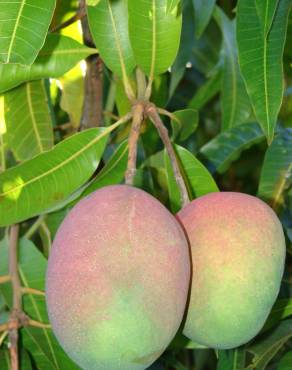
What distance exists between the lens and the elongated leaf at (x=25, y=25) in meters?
1.06

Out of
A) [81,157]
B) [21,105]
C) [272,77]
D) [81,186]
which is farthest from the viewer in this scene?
[21,105]

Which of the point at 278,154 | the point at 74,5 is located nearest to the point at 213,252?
the point at 278,154

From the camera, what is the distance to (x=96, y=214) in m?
1.01

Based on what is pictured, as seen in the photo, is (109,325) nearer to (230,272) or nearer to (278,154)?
(230,272)

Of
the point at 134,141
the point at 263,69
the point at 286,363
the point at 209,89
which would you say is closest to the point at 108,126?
the point at 134,141

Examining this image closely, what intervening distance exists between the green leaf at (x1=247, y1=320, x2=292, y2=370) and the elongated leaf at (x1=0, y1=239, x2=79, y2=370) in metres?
0.36

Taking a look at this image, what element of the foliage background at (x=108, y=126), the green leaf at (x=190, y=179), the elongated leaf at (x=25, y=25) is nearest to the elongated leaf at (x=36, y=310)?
the foliage background at (x=108, y=126)

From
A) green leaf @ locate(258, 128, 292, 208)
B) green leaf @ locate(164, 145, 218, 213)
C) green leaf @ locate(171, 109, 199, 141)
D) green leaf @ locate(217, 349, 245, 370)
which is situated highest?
green leaf @ locate(171, 109, 199, 141)

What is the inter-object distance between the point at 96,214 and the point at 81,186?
39 centimetres

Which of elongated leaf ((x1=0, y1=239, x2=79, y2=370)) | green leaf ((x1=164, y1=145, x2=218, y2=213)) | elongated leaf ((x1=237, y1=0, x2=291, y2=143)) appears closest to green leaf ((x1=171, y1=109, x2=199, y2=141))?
green leaf ((x1=164, y1=145, x2=218, y2=213))

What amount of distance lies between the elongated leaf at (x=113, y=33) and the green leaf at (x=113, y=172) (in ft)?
0.46

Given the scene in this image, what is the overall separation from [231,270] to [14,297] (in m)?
0.57

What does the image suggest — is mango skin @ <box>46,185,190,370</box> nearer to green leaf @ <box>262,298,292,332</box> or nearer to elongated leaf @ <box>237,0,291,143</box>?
elongated leaf @ <box>237,0,291,143</box>

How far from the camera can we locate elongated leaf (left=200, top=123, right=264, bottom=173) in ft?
5.55
